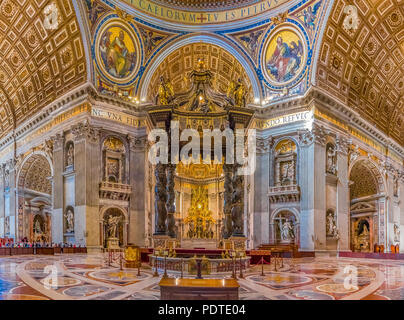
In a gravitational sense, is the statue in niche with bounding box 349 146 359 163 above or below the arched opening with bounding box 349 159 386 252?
above

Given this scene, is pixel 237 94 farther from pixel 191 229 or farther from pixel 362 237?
pixel 191 229

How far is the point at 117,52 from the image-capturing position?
2448cm

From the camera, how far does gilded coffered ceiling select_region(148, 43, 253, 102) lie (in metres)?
26.8

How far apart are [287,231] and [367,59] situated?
12.0m

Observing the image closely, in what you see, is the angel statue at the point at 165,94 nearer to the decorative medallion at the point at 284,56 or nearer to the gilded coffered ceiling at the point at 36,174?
the decorative medallion at the point at 284,56

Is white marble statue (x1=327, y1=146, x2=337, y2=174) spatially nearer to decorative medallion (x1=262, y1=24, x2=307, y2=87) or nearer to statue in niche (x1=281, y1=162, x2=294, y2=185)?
statue in niche (x1=281, y1=162, x2=294, y2=185)

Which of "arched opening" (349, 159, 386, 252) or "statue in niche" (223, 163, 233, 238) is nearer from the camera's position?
"statue in niche" (223, 163, 233, 238)

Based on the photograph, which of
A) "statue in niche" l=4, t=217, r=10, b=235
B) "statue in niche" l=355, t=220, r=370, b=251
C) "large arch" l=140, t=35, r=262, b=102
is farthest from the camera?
"statue in niche" l=4, t=217, r=10, b=235

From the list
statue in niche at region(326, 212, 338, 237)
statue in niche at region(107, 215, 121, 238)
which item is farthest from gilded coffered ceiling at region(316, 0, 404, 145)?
statue in niche at region(107, 215, 121, 238)

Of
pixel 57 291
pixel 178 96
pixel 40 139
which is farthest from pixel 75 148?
pixel 57 291

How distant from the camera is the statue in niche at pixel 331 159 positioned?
2380cm

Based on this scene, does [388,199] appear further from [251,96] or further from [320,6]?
[320,6]

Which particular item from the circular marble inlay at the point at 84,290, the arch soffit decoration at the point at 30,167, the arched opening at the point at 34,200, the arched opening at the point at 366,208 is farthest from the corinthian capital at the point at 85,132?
the arched opening at the point at 366,208

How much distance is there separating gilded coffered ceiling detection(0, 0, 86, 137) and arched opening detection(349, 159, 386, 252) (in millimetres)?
20136
